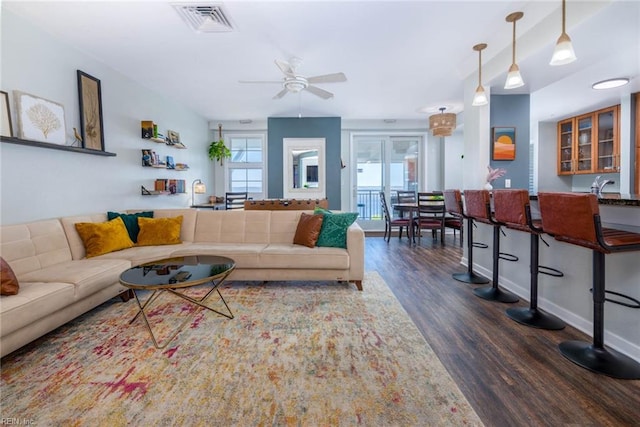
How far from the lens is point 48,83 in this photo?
3.00m

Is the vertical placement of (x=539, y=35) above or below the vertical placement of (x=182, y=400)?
above

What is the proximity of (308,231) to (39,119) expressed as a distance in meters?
2.84

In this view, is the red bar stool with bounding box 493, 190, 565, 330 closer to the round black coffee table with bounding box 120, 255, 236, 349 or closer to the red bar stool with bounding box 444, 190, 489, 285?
the red bar stool with bounding box 444, 190, 489, 285

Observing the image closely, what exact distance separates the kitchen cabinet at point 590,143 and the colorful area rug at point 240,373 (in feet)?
18.8

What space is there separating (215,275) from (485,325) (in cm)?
213

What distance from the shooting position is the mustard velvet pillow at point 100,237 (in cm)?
295

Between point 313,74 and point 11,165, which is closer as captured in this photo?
point 11,165

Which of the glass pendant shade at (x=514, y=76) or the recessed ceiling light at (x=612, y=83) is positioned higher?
the recessed ceiling light at (x=612, y=83)

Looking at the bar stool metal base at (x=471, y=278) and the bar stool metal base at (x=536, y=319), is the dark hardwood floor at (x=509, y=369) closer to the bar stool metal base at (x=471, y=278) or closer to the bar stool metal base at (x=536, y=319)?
the bar stool metal base at (x=536, y=319)

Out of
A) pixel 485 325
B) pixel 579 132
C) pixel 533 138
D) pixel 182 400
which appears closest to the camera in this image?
pixel 182 400


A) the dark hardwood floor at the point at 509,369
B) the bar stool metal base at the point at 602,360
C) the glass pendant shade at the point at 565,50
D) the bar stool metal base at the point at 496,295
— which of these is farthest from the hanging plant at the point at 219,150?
the bar stool metal base at the point at 602,360

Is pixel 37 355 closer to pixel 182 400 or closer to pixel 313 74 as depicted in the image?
pixel 182 400

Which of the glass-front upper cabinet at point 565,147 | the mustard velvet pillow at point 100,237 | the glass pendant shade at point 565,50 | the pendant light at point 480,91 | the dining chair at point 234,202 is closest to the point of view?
the glass pendant shade at point 565,50

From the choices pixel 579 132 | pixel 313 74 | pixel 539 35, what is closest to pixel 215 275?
pixel 313 74
